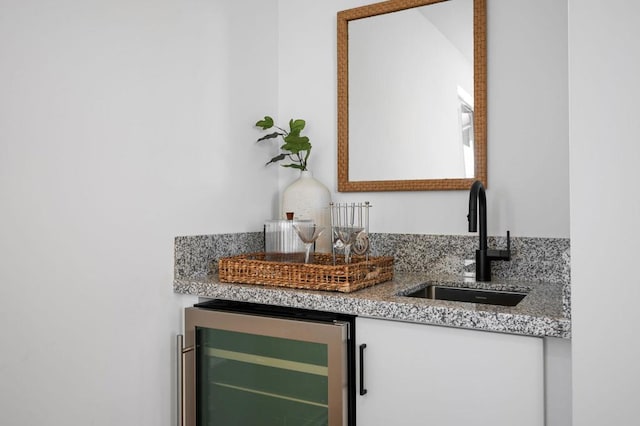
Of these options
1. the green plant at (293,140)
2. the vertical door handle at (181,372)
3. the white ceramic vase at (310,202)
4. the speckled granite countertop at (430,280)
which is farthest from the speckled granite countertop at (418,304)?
the green plant at (293,140)

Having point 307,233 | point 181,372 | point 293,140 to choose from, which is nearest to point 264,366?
point 181,372

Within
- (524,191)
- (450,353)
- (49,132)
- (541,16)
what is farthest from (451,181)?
(49,132)

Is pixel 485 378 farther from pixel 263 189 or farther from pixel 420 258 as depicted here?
pixel 263 189

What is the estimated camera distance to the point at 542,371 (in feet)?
3.57

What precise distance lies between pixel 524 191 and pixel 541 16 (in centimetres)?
58

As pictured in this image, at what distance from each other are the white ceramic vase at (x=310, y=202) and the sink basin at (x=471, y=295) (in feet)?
1.56

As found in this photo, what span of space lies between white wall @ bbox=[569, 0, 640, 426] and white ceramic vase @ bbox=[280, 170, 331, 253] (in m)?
1.05

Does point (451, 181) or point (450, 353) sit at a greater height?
point (451, 181)

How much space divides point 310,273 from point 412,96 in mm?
822

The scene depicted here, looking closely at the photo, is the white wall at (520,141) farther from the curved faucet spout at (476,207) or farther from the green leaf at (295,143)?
the green leaf at (295,143)

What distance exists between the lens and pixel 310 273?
147 centimetres

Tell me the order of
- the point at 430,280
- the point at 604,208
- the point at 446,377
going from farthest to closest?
the point at 430,280
the point at 446,377
the point at 604,208

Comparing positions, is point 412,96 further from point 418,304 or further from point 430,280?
point 418,304

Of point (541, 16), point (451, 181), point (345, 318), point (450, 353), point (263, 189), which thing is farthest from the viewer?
point (263, 189)
